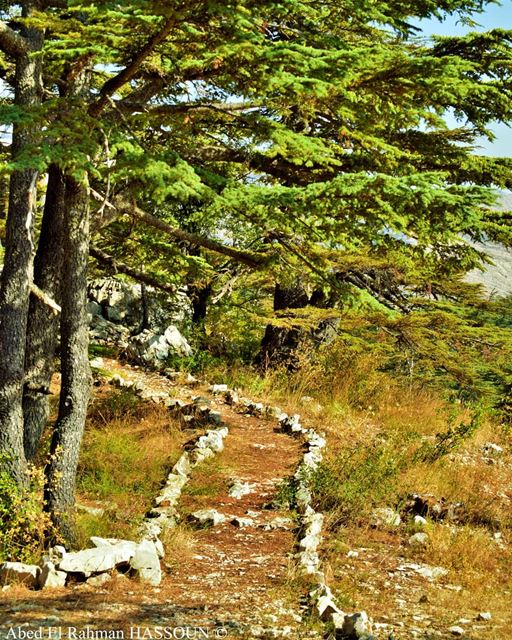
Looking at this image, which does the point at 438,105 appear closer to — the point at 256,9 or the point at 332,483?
the point at 256,9

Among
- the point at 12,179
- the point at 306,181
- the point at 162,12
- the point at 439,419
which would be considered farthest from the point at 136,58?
the point at 439,419


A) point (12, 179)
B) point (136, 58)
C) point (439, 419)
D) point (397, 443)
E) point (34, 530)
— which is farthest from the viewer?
point (439, 419)

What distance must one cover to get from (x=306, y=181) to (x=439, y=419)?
6.33m

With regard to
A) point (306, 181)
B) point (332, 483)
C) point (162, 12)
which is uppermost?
point (162, 12)

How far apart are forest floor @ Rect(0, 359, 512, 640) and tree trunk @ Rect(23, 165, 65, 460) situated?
1172 millimetres

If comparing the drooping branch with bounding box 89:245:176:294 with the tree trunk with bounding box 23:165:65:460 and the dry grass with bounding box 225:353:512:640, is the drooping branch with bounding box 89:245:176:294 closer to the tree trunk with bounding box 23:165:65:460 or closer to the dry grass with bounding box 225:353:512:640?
the tree trunk with bounding box 23:165:65:460

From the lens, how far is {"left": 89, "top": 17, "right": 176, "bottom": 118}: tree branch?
17.5 ft

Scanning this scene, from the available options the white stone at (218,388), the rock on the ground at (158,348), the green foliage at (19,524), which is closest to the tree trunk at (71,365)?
the green foliage at (19,524)

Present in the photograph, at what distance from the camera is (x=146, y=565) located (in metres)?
6.07

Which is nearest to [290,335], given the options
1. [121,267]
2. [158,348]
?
[158,348]

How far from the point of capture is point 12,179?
6918 mm

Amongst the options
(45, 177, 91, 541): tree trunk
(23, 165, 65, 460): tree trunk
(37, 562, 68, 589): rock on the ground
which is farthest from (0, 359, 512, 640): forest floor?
(23, 165, 65, 460): tree trunk

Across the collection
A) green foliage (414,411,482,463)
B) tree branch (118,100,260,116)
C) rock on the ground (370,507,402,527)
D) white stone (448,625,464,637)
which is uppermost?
tree branch (118,100,260,116)

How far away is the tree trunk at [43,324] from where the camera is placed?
26.2 feet
